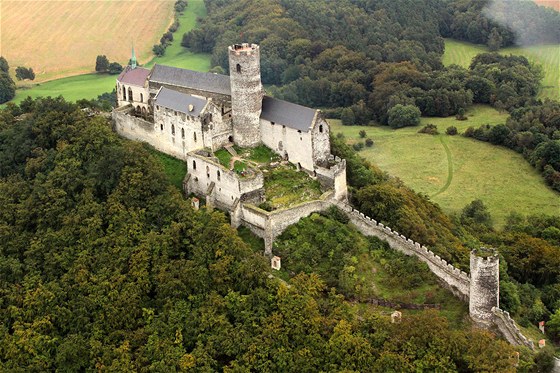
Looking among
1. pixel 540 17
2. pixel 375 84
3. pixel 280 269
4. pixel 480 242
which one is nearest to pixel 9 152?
pixel 280 269

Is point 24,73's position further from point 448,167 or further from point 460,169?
point 460,169

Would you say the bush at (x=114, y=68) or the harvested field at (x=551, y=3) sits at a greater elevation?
the harvested field at (x=551, y=3)

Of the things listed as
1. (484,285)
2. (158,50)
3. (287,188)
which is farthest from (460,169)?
(158,50)

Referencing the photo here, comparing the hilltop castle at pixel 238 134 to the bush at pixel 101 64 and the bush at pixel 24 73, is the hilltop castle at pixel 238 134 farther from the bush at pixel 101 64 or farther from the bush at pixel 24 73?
the bush at pixel 101 64

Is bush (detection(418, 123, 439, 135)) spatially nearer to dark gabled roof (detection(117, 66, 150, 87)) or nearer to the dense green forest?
the dense green forest

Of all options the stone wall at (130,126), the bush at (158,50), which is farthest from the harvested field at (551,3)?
the stone wall at (130,126)

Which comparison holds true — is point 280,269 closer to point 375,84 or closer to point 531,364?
point 531,364

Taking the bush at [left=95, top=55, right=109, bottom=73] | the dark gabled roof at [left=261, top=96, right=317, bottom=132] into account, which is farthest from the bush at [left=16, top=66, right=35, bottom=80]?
the dark gabled roof at [left=261, top=96, right=317, bottom=132]
